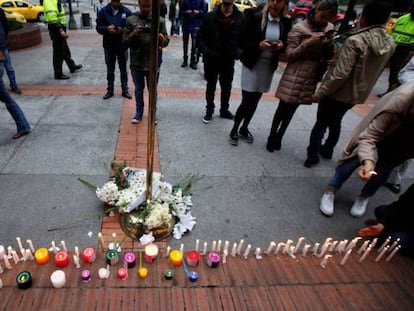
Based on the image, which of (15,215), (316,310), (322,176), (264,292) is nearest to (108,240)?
(15,215)

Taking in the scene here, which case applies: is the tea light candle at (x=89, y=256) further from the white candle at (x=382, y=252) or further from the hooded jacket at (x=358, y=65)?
the hooded jacket at (x=358, y=65)

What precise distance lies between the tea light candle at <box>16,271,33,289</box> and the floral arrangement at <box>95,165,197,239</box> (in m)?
0.84

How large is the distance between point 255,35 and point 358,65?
1.22 meters

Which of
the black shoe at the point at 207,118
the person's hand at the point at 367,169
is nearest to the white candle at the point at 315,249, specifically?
the person's hand at the point at 367,169

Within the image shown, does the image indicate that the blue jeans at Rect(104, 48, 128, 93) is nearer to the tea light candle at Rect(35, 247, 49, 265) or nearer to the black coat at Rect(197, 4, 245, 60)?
the black coat at Rect(197, 4, 245, 60)

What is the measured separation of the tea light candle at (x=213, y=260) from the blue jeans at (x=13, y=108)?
3.28 meters

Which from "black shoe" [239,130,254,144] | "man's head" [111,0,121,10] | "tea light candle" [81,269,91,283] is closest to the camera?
"tea light candle" [81,269,91,283]

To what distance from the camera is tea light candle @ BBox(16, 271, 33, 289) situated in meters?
1.84

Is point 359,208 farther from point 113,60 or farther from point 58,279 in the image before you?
point 113,60

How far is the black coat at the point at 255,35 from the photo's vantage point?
3.51m

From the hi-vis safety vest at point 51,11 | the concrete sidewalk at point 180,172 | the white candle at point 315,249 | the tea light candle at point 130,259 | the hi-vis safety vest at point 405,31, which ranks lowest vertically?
the concrete sidewalk at point 180,172

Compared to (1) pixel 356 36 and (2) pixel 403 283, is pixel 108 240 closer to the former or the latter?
(2) pixel 403 283

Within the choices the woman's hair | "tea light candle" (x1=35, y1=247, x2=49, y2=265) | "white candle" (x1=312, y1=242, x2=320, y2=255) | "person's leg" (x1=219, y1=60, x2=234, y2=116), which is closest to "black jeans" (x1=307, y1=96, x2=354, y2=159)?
the woman's hair

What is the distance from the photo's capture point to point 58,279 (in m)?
1.88
